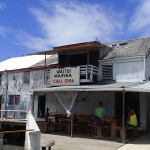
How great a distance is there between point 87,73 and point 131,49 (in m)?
3.87

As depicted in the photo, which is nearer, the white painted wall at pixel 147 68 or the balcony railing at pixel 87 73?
the white painted wall at pixel 147 68

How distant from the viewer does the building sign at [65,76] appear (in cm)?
1991

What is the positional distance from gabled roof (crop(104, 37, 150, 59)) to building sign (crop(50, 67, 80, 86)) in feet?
8.85

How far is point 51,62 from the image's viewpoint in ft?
82.1

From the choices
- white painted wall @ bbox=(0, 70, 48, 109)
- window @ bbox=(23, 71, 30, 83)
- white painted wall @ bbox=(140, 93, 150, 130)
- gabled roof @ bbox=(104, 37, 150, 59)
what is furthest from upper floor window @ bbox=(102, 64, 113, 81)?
window @ bbox=(23, 71, 30, 83)

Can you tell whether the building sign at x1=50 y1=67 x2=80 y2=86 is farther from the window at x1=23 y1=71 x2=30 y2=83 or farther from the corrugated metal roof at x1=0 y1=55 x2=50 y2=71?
the corrugated metal roof at x1=0 y1=55 x2=50 y2=71

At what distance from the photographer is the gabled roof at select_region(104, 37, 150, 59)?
1946 cm

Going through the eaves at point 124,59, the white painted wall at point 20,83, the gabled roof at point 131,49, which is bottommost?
the white painted wall at point 20,83

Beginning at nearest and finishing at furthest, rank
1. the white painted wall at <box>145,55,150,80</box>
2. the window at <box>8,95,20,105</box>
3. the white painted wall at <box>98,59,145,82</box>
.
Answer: the white painted wall at <box>98,59,145,82</box>, the white painted wall at <box>145,55,150,80</box>, the window at <box>8,95,20,105</box>

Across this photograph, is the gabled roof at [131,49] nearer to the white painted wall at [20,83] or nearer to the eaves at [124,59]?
the eaves at [124,59]

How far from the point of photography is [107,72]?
808 inches

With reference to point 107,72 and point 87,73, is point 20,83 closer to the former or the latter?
point 87,73

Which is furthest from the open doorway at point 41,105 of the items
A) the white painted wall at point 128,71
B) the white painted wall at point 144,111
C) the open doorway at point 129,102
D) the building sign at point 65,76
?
the white painted wall at point 144,111

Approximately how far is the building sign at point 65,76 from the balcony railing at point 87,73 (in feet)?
1.12
